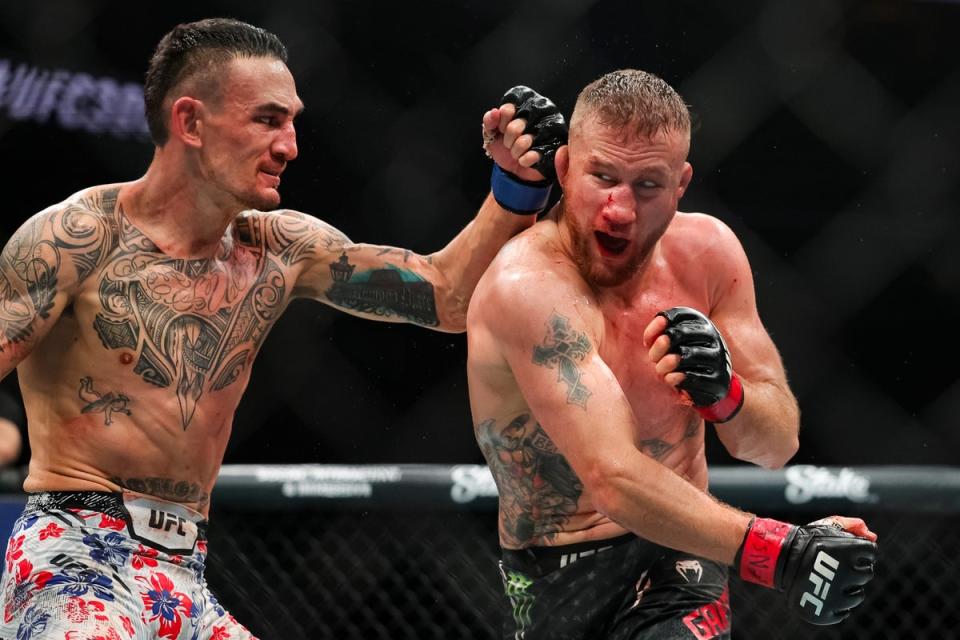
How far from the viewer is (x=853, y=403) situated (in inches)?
123

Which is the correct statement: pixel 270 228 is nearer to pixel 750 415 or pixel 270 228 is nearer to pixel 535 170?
pixel 535 170

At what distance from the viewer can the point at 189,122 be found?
206 centimetres

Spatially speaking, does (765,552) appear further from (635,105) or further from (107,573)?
(107,573)

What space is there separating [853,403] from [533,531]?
137 centimetres

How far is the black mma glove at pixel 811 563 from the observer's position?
1.66 m

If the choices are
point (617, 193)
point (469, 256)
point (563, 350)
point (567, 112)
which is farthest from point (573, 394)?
point (567, 112)

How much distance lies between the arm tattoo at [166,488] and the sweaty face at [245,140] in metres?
0.43

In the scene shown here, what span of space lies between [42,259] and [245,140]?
0.35 metres

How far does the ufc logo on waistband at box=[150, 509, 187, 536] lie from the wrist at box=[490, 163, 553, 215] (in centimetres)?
70

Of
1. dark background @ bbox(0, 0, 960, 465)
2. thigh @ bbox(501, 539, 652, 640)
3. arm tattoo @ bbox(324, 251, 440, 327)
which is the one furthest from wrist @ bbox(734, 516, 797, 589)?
dark background @ bbox(0, 0, 960, 465)

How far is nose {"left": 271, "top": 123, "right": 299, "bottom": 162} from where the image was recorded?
2.05 m

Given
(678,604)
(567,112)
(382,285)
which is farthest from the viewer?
(567,112)

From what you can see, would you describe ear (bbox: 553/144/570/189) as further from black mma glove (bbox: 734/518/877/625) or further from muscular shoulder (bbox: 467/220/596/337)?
black mma glove (bbox: 734/518/877/625)

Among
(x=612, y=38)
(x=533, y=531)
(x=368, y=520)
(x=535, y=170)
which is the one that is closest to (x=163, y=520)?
(x=533, y=531)
